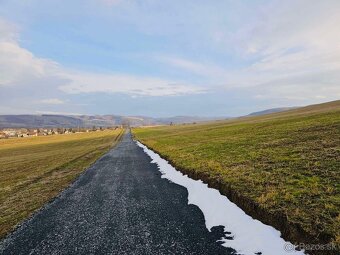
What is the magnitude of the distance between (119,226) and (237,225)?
5.10 meters

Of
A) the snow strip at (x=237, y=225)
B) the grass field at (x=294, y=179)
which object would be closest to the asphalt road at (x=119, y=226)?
the snow strip at (x=237, y=225)

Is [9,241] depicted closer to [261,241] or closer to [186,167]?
[261,241]

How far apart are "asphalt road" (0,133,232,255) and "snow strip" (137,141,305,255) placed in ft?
1.72

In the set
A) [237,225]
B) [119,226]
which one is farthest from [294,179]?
[119,226]

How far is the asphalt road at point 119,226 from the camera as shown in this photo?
1034 centimetres

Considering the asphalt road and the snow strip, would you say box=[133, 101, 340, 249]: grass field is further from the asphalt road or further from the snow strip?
the asphalt road

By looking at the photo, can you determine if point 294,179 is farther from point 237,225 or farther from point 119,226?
point 119,226

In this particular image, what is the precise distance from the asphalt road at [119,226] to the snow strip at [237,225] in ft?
1.72

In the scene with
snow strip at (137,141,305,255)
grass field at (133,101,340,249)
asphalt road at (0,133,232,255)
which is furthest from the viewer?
asphalt road at (0,133,232,255)

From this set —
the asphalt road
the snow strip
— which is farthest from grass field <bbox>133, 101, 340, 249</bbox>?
the asphalt road

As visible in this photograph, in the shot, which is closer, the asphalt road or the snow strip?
the snow strip

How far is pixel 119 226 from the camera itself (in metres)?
12.5

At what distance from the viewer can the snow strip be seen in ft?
31.1

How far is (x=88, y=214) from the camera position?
14562 millimetres
